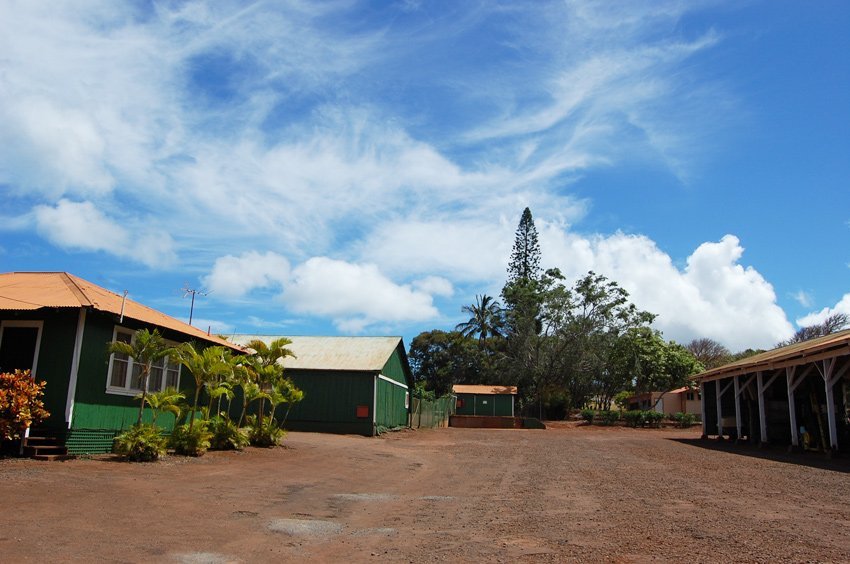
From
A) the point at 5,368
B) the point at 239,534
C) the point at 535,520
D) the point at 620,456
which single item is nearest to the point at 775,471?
the point at 620,456

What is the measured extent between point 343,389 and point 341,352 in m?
2.58

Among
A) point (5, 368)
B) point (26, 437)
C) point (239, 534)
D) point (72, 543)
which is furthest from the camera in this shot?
point (5, 368)

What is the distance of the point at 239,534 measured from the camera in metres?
7.27

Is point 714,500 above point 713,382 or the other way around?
the other way around

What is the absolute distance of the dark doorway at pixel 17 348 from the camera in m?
13.6

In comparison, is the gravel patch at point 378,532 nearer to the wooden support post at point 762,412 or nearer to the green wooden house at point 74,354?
the green wooden house at point 74,354

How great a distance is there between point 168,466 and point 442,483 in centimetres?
530

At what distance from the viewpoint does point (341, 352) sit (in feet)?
98.0

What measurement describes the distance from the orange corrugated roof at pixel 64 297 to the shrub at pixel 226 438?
2566mm

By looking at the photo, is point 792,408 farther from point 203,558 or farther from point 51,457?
point 51,457

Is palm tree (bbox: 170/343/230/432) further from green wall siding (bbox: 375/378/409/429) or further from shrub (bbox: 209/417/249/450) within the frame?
green wall siding (bbox: 375/378/409/429)

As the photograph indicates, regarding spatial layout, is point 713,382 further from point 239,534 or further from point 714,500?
point 239,534

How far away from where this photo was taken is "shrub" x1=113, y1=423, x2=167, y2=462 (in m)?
12.8

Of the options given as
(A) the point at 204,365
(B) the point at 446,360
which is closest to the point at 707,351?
(B) the point at 446,360
